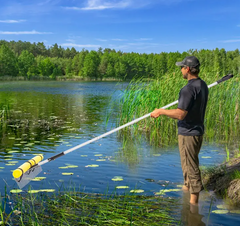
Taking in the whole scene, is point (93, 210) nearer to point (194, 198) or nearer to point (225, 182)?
point (194, 198)

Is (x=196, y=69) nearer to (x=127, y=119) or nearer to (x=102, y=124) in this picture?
(x=127, y=119)

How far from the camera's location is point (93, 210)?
17.0 ft

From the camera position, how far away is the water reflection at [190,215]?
4852 mm

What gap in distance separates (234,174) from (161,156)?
3355 millimetres

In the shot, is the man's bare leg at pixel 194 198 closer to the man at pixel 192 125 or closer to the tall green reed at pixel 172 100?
the man at pixel 192 125

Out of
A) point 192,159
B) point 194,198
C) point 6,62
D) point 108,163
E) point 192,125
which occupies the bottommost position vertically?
point 108,163

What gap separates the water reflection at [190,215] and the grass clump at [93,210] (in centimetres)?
16

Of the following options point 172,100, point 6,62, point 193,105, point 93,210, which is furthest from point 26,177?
point 6,62

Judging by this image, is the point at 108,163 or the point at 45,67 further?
the point at 45,67

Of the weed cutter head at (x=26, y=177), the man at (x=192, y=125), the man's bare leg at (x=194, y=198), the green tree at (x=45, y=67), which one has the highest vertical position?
the green tree at (x=45, y=67)

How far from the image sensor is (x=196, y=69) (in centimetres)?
516

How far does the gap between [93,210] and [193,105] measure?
2.16 metres

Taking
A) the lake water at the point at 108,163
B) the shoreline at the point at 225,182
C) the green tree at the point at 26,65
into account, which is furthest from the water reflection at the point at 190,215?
the green tree at the point at 26,65

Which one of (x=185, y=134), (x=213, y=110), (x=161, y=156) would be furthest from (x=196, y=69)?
(x=213, y=110)
